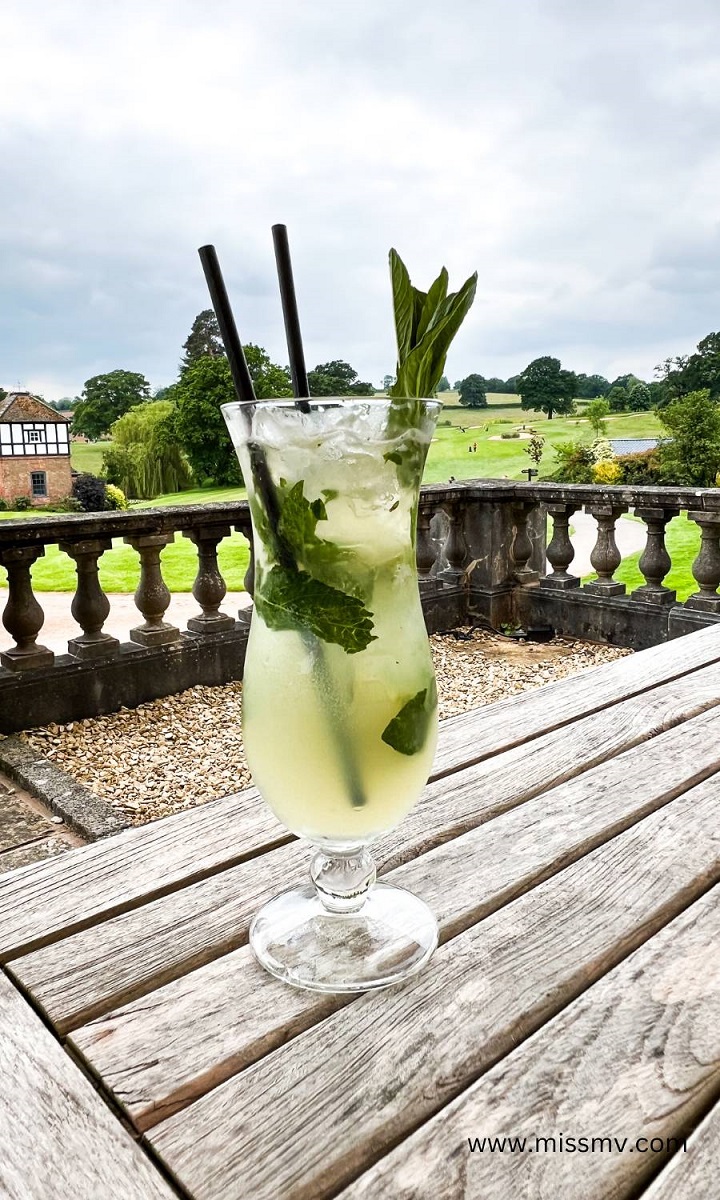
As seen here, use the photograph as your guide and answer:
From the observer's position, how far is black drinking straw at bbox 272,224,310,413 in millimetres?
684

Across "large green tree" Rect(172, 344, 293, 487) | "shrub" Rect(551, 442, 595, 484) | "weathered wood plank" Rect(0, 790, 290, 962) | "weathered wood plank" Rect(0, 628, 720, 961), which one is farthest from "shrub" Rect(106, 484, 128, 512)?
"weathered wood plank" Rect(0, 790, 290, 962)

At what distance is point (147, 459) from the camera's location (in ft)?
51.5

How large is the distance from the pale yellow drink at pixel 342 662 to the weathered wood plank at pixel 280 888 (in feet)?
0.38

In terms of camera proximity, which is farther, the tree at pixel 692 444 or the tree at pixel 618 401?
the tree at pixel 618 401

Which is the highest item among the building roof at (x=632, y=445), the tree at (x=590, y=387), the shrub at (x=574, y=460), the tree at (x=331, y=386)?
the tree at (x=590, y=387)

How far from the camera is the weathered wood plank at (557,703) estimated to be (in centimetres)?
100

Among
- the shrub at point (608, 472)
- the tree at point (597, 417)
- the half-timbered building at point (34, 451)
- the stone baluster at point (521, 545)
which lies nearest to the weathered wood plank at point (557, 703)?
the stone baluster at point (521, 545)

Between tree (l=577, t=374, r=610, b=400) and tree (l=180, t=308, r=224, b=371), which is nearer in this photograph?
tree (l=577, t=374, r=610, b=400)

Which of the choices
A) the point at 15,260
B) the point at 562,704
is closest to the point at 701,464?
the point at 562,704

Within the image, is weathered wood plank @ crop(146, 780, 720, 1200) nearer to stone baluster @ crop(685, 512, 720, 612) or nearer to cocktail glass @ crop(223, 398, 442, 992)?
cocktail glass @ crop(223, 398, 442, 992)

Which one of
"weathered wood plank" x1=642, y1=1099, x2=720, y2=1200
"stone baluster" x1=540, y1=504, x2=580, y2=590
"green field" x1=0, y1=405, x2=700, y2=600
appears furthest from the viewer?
"green field" x1=0, y1=405, x2=700, y2=600

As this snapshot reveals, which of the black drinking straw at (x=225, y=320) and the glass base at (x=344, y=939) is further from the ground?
the black drinking straw at (x=225, y=320)

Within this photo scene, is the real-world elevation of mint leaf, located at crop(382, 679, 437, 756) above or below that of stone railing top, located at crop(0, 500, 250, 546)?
below

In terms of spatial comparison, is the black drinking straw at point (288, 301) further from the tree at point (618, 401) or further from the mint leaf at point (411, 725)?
the tree at point (618, 401)
